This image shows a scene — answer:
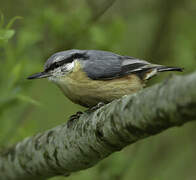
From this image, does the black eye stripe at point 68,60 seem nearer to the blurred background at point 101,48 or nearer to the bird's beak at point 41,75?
the bird's beak at point 41,75

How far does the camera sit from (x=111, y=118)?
2102 mm

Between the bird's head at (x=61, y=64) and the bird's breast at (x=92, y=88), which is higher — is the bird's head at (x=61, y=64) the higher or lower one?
the higher one

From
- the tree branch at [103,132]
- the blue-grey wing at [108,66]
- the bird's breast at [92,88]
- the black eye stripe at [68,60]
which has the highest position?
the black eye stripe at [68,60]

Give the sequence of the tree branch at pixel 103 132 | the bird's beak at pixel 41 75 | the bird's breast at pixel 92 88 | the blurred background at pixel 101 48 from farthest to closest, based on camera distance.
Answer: the blurred background at pixel 101 48
the bird's beak at pixel 41 75
the bird's breast at pixel 92 88
the tree branch at pixel 103 132

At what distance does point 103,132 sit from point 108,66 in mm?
1211

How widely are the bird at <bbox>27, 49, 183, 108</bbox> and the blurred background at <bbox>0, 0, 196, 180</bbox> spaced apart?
0.86 feet

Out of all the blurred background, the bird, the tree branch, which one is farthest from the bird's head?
the tree branch

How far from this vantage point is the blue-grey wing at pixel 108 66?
3273 mm

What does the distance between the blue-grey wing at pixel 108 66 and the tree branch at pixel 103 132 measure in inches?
26.8

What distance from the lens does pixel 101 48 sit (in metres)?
3.79

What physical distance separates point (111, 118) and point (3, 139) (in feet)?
5.18

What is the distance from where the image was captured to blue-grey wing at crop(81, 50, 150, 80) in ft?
10.7

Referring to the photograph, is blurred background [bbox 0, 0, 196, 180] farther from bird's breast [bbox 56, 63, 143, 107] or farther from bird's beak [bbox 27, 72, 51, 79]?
bird's breast [bbox 56, 63, 143, 107]

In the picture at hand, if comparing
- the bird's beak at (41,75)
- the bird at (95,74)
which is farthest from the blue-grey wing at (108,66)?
the bird's beak at (41,75)
